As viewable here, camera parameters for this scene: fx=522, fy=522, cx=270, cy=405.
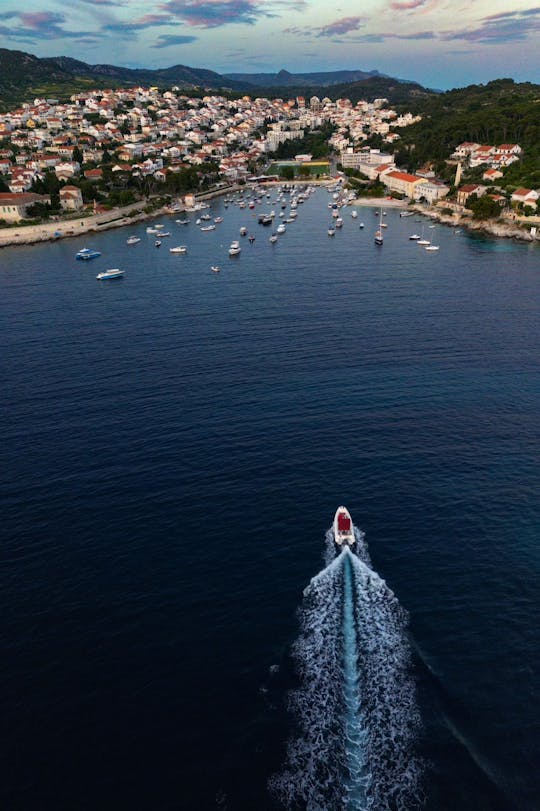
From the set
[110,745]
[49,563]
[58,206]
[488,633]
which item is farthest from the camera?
[58,206]

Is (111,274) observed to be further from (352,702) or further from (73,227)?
(352,702)

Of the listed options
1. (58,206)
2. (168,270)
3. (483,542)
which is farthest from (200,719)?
(58,206)

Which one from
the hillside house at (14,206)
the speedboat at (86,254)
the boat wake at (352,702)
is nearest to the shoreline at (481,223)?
the speedboat at (86,254)

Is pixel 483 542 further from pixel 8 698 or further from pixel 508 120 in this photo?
pixel 508 120

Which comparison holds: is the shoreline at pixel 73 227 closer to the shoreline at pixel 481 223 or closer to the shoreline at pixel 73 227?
the shoreline at pixel 73 227

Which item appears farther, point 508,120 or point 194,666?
point 508,120

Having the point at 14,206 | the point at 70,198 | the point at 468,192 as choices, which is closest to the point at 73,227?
the point at 14,206

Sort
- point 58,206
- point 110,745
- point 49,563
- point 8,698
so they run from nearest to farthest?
point 110,745 < point 8,698 < point 49,563 < point 58,206
